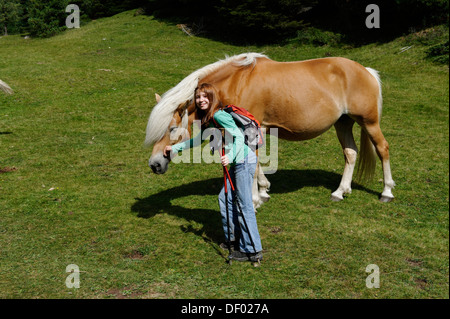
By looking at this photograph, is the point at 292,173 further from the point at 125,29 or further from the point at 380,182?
the point at 125,29

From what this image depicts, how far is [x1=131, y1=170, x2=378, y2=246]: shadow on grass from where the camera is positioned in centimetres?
551

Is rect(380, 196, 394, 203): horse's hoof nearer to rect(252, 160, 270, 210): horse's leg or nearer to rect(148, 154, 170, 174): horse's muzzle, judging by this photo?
rect(252, 160, 270, 210): horse's leg

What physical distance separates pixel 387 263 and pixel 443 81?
11589 millimetres

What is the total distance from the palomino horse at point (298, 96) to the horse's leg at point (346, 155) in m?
0.02

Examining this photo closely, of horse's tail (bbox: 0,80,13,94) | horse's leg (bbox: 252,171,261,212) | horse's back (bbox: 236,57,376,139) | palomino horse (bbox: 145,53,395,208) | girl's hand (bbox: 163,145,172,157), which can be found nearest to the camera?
girl's hand (bbox: 163,145,172,157)

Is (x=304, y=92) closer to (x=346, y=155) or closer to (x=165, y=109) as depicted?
(x=346, y=155)

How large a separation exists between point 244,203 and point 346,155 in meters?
3.03

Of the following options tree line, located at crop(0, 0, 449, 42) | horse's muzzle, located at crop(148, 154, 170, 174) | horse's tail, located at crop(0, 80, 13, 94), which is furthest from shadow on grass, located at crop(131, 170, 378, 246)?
tree line, located at crop(0, 0, 449, 42)

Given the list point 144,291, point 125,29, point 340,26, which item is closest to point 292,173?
point 144,291

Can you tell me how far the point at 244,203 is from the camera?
4324mm

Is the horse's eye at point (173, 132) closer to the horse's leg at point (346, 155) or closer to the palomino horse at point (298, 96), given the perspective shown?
the palomino horse at point (298, 96)

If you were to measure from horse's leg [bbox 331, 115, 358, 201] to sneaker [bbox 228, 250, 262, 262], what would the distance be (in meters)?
2.43

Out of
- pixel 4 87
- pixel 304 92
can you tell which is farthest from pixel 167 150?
pixel 4 87

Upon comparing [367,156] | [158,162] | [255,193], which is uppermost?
[158,162]
